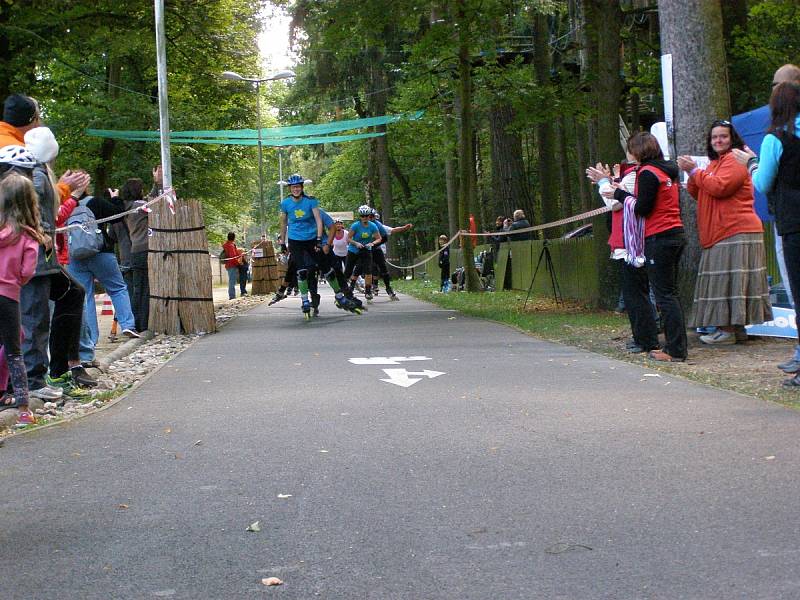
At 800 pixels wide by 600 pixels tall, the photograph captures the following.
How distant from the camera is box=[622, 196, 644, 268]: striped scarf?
10906 mm

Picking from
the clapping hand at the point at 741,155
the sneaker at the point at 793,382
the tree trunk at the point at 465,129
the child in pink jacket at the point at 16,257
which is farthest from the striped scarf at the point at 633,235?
the tree trunk at the point at 465,129

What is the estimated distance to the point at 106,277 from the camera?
43.9 ft

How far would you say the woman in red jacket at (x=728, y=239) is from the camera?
407 inches

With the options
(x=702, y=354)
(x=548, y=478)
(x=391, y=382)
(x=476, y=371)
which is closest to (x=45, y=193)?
(x=391, y=382)

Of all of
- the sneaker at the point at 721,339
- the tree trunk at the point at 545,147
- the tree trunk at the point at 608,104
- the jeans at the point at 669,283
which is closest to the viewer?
the jeans at the point at 669,283

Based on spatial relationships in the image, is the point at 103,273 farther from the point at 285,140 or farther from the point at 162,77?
the point at 285,140

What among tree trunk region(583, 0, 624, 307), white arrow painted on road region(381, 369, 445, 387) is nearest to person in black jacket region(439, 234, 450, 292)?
tree trunk region(583, 0, 624, 307)

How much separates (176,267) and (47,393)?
6918mm

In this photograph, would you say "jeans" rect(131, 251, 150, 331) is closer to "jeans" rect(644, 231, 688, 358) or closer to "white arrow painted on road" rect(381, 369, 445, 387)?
"white arrow painted on road" rect(381, 369, 445, 387)

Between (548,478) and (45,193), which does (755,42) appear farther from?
(548,478)

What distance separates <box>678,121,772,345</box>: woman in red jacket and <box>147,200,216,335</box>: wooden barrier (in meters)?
7.22

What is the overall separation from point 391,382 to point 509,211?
20529 mm

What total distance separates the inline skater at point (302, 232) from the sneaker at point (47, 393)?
9367mm

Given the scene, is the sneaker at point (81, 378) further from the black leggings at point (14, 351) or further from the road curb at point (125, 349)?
the black leggings at point (14, 351)
